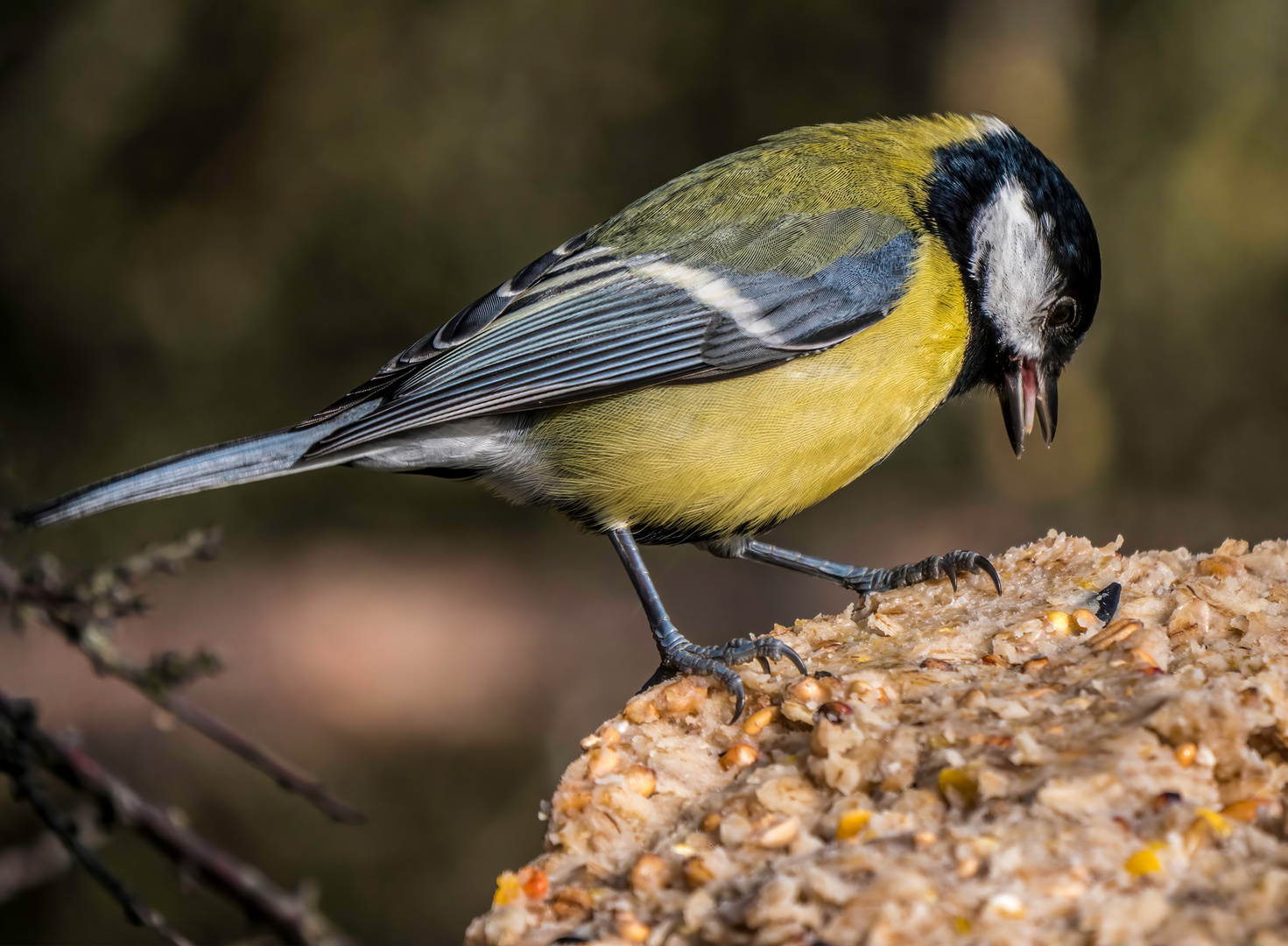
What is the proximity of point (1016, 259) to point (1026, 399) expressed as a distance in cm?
36

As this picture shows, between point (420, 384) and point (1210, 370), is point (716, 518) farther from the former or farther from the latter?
point (1210, 370)

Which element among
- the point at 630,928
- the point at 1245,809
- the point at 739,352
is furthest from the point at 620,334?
the point at 1245,809

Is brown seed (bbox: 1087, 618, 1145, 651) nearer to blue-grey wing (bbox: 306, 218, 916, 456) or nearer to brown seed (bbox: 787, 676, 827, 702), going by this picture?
brown seed (bbox: 787, 676, 827, 702)

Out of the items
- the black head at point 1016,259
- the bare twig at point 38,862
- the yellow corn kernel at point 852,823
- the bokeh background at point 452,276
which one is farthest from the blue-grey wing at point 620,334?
the bokeh background at point 452,276

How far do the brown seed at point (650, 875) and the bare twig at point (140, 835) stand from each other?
38 centimetres

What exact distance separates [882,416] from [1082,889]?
55.5 inches

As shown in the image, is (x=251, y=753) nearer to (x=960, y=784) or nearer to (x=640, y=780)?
(x=640, y=780)

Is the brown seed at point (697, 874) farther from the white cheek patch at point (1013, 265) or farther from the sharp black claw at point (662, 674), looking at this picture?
the white cheek patch at point (1013, 265)

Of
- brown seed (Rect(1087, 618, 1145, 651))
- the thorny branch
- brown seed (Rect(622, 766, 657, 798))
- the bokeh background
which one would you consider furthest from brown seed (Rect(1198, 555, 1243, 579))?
the bokeh background

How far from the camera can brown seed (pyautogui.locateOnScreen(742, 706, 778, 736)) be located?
159 cm

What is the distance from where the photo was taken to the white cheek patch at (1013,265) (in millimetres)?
2605

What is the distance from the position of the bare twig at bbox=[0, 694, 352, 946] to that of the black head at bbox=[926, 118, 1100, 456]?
2.03 meters

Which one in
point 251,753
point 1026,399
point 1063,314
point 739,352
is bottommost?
point 251,753

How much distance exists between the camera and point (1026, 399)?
2750 mm
